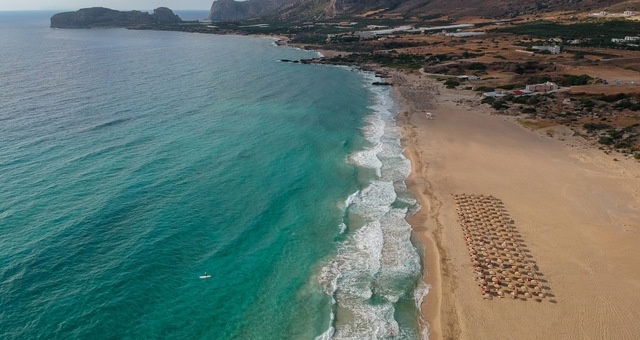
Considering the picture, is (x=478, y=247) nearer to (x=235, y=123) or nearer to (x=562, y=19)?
(x=235, y=123)

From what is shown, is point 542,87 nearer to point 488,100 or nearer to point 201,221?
point 488,100

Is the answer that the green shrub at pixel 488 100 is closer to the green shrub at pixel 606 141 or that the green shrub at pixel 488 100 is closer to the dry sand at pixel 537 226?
the dry sand at pixel 537 226

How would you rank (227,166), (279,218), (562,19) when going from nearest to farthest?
(279,218), (227,166), (562,19)

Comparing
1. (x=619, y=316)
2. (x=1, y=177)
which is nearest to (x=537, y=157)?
(x=619, y=316)

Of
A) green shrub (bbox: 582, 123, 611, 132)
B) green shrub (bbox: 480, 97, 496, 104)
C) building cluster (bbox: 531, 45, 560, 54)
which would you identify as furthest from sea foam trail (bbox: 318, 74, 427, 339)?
building cluster (bbox: 531, 45, 560, 54)

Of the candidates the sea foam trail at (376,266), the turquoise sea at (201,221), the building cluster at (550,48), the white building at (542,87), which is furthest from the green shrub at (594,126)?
the building cluster at (550,48)

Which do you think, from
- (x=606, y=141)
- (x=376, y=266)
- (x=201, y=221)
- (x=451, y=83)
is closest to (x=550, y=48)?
Result: (x=451, y=83)
